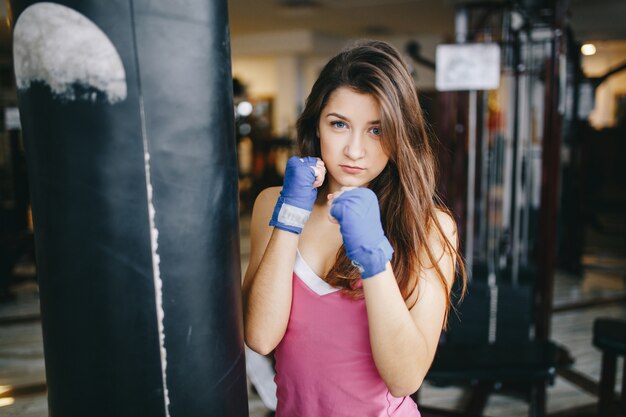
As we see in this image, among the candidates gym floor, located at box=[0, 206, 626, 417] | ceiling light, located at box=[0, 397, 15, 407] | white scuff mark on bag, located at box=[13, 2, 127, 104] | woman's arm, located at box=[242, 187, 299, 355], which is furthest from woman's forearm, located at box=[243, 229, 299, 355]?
ceiling light, located at box=[0, 397, 15, 407]

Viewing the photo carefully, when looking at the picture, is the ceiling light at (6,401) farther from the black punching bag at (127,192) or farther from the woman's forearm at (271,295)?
the black punching bag at (127,192)

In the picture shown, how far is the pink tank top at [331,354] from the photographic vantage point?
100 cm

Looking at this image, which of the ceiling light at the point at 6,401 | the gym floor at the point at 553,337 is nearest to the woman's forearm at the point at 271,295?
the gym floor at the point at 553,337

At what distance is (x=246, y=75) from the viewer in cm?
1204

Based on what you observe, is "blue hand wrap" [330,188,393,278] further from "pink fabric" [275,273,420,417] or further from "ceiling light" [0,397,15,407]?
"ceiling light" [0,397,15,407]

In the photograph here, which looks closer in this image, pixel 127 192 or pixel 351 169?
pixel 127 192

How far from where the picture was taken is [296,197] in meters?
0.91

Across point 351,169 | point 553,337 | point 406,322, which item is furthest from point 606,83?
point 406,322

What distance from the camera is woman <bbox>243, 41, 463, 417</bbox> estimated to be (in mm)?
919

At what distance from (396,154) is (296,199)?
0.69 feet

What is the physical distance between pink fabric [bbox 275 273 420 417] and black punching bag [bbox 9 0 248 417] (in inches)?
13.3

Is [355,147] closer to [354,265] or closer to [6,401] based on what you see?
[354,265]

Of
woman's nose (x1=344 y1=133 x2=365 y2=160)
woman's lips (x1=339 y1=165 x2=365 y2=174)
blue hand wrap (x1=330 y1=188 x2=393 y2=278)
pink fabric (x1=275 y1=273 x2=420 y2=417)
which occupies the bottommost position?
pink fabric (x1=275 y1=273 x2=420 y2=417)

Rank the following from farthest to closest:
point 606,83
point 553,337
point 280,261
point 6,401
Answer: point 606,83
point 553,337
point 6,401
point 280,261
